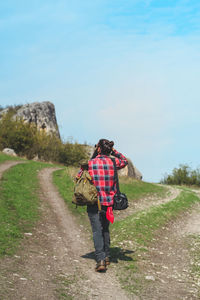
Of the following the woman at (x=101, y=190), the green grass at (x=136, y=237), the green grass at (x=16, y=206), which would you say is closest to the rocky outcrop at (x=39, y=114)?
the green grass at (x=16, y=206)

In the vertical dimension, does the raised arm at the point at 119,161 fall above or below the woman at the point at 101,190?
above

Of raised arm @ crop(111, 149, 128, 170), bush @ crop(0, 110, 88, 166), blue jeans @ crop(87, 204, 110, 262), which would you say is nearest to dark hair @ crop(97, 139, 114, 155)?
raised arm @ crop(111, 149, 128, 170)

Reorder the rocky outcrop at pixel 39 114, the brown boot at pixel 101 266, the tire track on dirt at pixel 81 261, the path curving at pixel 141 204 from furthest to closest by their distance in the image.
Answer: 1. the rocky outcrop at pixel 39 114
2. the path curving at pixel 141 204
3. the brown boot at pixel 101 266
4. the tire track on dirt at pixel 81 261

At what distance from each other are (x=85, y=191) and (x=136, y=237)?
15.3ft

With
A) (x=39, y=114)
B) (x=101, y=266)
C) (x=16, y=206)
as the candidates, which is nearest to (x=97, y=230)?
(x=101, y=266)

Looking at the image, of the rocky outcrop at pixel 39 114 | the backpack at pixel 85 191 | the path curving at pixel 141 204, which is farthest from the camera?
the rocky outcrop at pixel 39 114

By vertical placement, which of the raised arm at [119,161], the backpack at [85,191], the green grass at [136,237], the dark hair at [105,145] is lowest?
the green grass at [136,237]

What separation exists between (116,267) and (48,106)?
6206 cm

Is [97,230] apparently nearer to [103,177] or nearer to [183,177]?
[103,177]

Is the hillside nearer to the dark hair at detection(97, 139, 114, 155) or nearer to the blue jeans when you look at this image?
the blue jeans

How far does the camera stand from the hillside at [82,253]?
259 inches

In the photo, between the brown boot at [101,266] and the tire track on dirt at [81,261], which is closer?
the tire track on dirt at [81,261]

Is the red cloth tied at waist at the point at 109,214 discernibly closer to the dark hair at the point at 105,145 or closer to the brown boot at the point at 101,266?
the brown boot at the point at 101,266

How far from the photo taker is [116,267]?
814 cm
